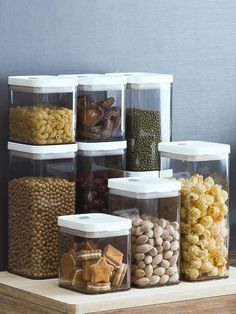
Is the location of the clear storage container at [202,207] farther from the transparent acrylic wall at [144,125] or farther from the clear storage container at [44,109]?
the clear storage container at [44,109]

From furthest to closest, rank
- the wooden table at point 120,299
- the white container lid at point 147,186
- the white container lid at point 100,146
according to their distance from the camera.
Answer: the white container lid at point 100,146
the white container lid at point 147,186
the wooden table at point 120,299

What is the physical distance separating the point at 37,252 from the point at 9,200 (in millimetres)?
159

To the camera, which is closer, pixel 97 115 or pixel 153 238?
pixel 153 238

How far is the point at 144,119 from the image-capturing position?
2.57 metres

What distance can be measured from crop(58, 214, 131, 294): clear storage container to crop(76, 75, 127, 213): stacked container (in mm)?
195

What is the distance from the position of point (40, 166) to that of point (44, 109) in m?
0.14

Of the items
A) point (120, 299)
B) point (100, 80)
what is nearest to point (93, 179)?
point (100, 80)

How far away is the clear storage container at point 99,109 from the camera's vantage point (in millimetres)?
2475

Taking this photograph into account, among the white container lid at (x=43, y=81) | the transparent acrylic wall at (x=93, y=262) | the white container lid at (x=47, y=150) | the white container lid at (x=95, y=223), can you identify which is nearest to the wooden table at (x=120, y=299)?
the transparent acrylic wall at (x=93, y=262)

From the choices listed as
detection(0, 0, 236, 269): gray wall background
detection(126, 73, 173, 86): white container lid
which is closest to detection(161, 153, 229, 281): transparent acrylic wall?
detection(126, 73, 173, 86): white container lid

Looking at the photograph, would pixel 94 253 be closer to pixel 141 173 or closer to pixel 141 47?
pixel 141 173

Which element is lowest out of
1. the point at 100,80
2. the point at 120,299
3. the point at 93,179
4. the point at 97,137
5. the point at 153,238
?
the point at 120,299

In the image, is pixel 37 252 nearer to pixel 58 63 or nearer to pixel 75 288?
pixel 75 288

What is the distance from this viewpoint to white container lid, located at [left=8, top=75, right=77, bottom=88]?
2381 mm
